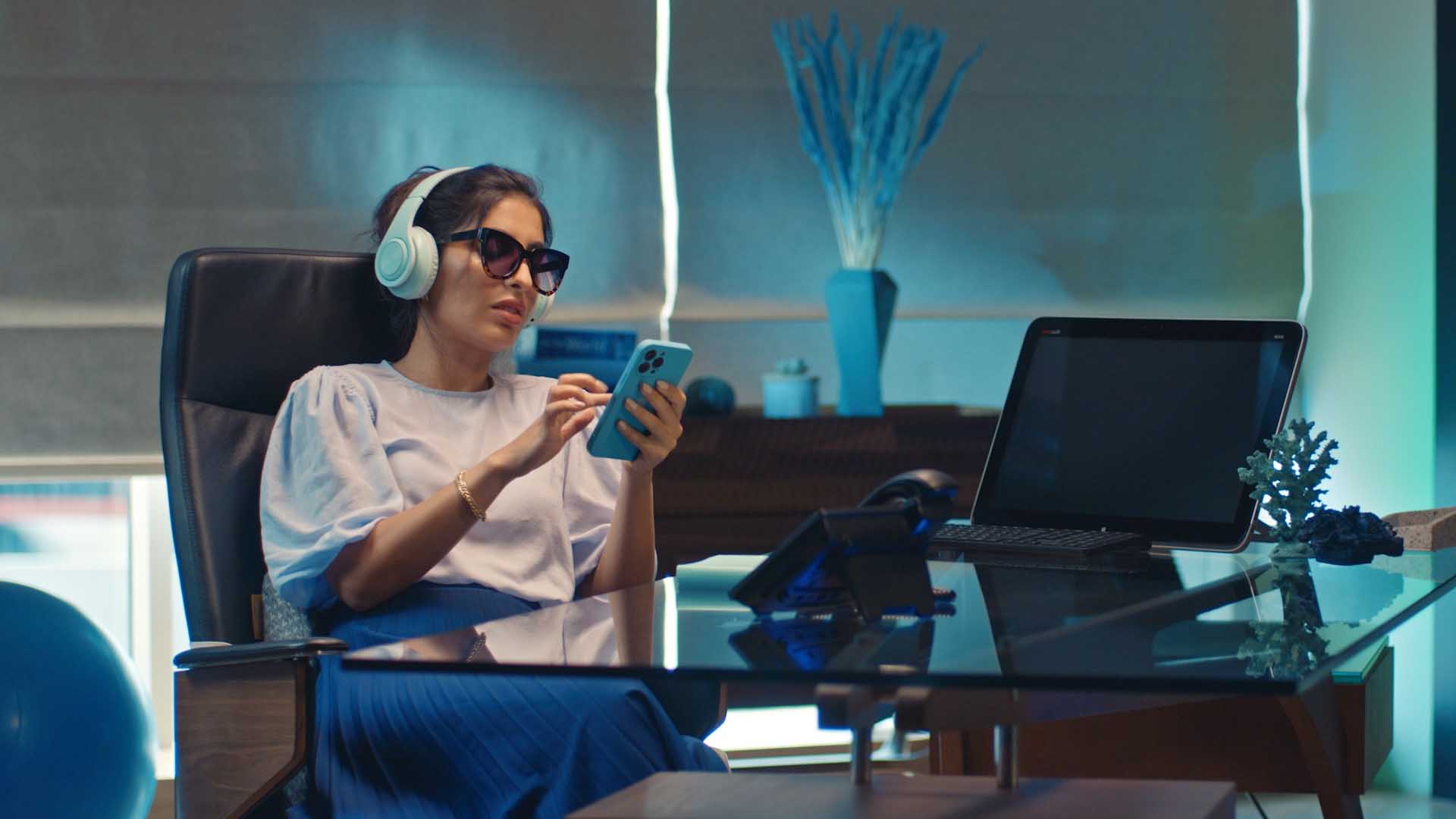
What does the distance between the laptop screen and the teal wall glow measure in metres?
1.59

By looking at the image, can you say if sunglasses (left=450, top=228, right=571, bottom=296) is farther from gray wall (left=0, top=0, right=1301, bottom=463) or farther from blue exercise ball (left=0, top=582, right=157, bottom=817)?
gray wall (left=0, top=0, right=1301, bottom=463)

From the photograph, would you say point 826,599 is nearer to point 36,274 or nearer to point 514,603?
point 514,603

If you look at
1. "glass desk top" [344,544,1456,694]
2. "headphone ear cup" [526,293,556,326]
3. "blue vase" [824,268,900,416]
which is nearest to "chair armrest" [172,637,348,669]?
"glass desk top" [344,544,1456,694]

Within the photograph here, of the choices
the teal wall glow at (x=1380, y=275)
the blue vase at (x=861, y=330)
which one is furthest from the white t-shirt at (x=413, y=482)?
the teal wall glow at (x=1380, y=275)

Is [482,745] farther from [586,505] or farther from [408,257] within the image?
[408,257]

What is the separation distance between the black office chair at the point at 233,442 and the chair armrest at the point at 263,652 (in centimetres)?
1

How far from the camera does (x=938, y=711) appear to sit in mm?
1024

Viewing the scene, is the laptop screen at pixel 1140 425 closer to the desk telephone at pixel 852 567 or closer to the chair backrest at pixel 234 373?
the desk telephone at pixel 852 567

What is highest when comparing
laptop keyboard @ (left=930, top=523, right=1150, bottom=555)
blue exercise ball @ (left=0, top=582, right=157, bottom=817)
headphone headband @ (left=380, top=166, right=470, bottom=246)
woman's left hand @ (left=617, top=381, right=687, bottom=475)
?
headphone headband @ (left=380, top=166, right=470, bottom=246)

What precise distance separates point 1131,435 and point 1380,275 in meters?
1.77

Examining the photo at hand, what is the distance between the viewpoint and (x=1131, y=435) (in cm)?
190

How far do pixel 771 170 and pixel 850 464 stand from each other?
0.80m

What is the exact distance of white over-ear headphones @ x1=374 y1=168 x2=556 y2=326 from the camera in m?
1.97

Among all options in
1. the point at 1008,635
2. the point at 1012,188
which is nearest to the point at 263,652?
the point at 1008,635
